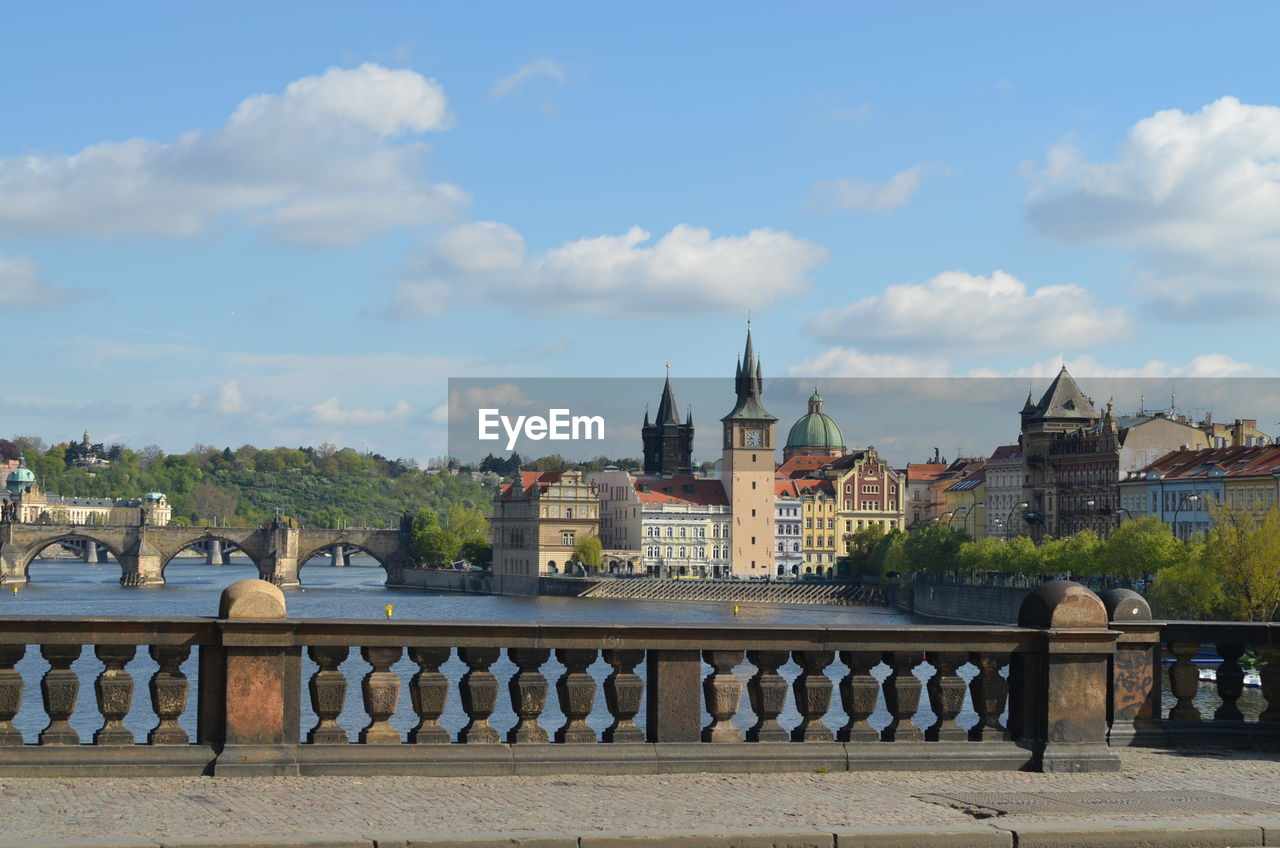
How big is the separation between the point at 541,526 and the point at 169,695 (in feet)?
537

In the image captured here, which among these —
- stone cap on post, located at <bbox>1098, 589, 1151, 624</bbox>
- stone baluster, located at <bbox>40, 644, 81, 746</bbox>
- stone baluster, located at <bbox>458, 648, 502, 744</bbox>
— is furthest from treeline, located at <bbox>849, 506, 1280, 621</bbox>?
stone baluster, located at <bbox>40, 644, 81, 746</bbox>

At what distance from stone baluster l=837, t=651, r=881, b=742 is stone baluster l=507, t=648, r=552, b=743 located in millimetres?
1820

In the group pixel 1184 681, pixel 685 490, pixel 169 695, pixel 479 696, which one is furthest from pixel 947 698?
pixel 685 490

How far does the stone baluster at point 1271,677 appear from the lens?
13.2 metres

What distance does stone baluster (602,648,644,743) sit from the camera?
11.8 meters

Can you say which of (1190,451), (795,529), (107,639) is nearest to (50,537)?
(795,529)

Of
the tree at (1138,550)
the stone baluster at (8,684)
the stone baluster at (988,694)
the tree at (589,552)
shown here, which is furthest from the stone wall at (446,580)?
the stone baluster at (8,684)

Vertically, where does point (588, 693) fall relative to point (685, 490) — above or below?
below

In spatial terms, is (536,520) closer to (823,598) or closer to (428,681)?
(823,598)

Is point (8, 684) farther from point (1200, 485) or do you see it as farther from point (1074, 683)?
point (1200, 485)

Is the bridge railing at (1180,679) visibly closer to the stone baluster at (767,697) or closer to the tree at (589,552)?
the stone baluster at (767,697)

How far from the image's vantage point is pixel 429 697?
1159 cm

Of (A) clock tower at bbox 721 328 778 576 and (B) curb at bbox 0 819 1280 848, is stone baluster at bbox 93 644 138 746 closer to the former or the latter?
(B) curb at bbox 0 819 1280 848

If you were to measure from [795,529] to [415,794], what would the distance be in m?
175
